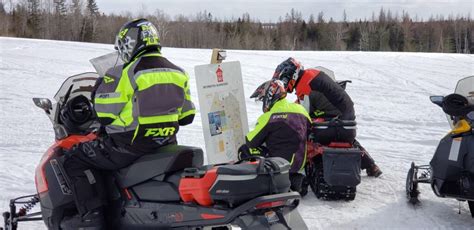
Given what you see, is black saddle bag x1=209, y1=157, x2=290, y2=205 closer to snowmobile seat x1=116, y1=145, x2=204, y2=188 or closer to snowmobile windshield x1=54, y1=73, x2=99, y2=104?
snowmobile seat x1=116, y1=145, x2=204, y2=188

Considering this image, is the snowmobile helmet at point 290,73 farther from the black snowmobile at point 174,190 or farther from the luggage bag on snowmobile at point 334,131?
the black snowmobile at point 174,190

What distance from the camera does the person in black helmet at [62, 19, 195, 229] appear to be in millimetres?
3801

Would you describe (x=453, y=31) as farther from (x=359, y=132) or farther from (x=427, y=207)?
(x=427, y=207)

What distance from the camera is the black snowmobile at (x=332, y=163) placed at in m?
6.39

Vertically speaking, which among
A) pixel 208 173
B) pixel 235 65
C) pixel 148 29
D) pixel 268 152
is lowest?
pixel 268 152

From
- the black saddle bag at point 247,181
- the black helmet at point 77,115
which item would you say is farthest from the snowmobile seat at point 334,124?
the black saddle bag at point 247,181

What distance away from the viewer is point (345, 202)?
6.52 metres

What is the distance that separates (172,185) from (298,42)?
61640mm

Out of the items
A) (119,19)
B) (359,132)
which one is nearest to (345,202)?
(359,132)

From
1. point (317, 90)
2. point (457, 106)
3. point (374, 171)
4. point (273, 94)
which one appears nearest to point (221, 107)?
point (273, 94)

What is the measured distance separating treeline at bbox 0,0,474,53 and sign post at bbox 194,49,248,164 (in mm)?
41528

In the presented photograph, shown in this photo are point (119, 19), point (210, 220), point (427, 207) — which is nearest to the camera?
point (210, 220)

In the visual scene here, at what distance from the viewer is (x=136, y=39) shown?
402cm

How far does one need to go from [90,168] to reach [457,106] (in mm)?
3846
